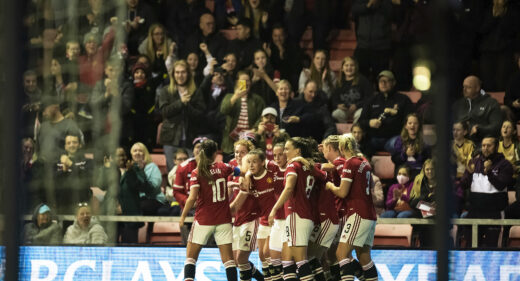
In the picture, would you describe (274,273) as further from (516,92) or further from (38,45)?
(38,45)

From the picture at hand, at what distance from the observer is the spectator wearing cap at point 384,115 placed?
32.6 feet

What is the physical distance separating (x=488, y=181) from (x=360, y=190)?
1.68 metres

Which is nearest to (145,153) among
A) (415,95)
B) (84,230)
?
(415,95)

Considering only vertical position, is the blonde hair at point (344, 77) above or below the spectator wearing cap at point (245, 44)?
below

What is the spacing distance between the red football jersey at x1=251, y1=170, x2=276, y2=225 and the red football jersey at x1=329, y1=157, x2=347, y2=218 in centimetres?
59

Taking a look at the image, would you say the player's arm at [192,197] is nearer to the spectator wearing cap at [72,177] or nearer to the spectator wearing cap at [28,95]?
the spectator wearing cap at [72,177]

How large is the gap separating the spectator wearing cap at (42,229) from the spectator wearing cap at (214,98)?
611 centimetres

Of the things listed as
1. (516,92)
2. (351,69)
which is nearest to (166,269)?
(351,69)

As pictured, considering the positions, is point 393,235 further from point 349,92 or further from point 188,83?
point 188,83

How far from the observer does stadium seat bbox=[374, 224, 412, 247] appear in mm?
9273

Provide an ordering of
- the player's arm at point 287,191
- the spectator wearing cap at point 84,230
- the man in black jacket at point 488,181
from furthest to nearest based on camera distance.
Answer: the man in black jacket at point 488,181 < the player's arm at point 287,191 < the spectator wearing cap at point 84,230

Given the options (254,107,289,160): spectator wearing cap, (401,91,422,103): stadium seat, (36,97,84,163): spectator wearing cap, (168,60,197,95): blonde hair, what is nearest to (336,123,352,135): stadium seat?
(254,107,289,160): spectator wearing cap

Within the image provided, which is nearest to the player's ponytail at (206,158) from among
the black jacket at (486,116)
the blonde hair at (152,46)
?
the black jacket at (486,116)

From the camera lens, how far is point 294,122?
1007 cm
